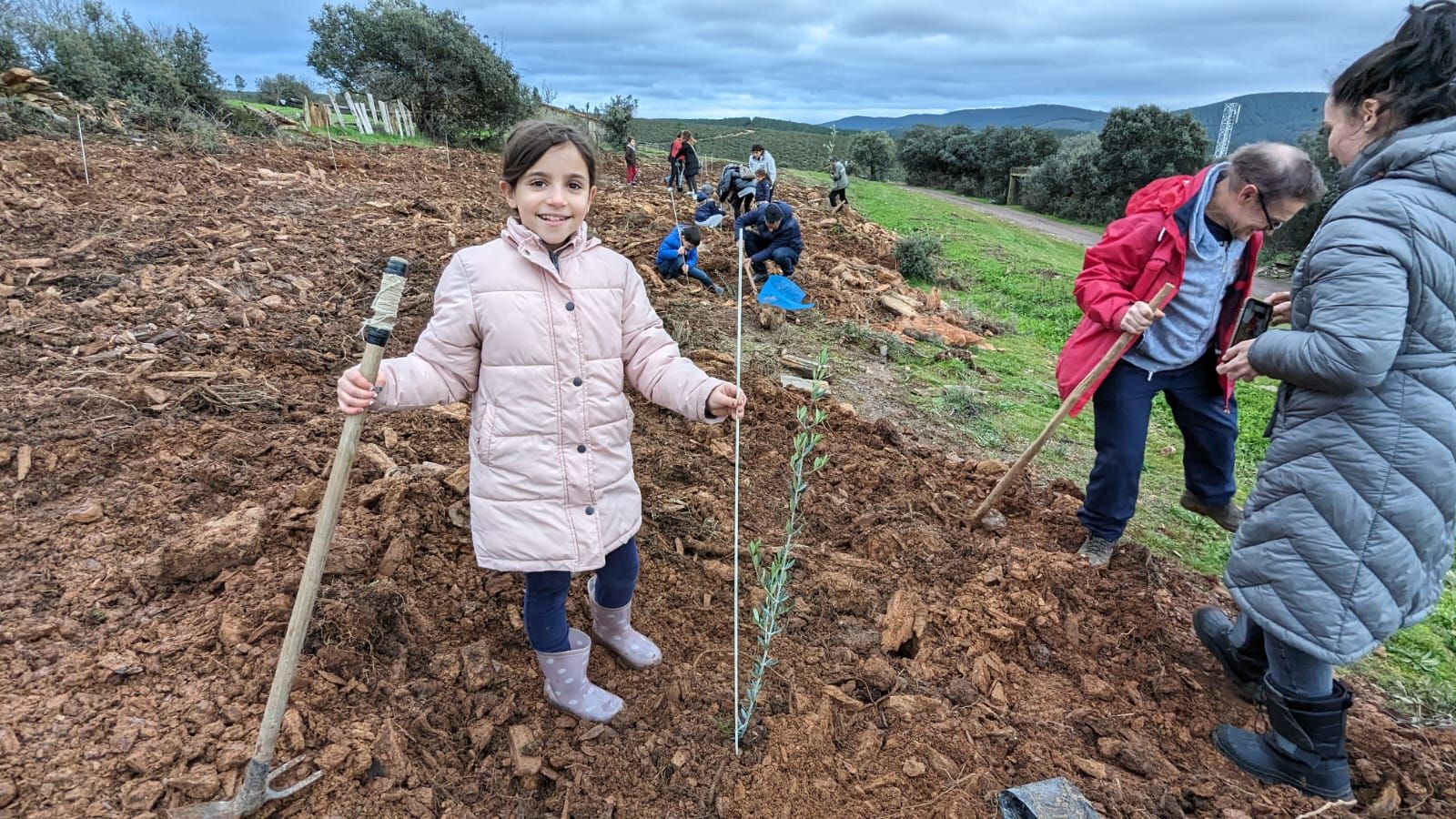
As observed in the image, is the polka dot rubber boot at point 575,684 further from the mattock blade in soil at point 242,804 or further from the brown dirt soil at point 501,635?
the mattock blade in soil at point 242,804

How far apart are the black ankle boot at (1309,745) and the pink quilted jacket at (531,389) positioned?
1.94m

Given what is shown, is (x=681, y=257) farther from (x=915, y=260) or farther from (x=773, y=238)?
(x=915, y=260)

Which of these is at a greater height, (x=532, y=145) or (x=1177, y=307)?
(x=532, y=145)

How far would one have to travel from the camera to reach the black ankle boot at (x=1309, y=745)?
202cm

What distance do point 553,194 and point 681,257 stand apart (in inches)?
237

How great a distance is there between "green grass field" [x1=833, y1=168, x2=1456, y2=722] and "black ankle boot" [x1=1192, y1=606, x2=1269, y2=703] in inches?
29.7

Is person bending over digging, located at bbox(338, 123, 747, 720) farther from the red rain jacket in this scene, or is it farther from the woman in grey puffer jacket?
the red rain jacket

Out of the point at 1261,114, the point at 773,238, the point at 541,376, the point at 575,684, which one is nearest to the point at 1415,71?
the point at 541,376

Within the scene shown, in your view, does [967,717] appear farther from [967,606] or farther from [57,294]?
[57,294]

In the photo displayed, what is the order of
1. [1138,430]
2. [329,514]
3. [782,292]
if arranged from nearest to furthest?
[329,514]
[1138,430]
[782,292]

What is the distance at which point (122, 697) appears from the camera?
1943mm

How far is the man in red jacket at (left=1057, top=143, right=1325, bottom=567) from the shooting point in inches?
99.0

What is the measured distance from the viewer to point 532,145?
6.15ft

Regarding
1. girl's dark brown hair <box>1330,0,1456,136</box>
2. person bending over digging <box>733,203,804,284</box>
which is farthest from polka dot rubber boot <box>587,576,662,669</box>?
person bending over digging <box>733,203,804,284</box>
